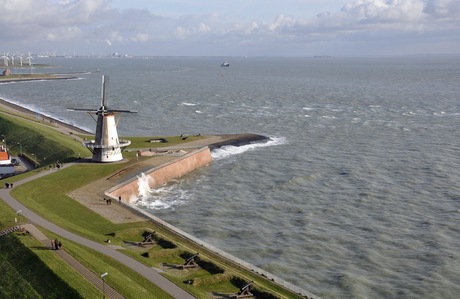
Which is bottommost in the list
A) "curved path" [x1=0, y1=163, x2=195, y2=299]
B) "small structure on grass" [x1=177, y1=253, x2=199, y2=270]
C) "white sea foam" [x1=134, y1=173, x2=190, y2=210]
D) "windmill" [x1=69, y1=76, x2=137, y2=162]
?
"white sea foam" [x1=134, y1=173, x2=190, y2=210]

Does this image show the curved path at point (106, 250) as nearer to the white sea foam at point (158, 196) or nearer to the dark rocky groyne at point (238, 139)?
the white sea foam at point (158, 196)

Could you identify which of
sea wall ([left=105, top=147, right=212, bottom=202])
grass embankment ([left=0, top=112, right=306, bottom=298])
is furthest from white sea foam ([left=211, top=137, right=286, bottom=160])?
grass embankment ([left=0, top=112, right=306, bottom=298])

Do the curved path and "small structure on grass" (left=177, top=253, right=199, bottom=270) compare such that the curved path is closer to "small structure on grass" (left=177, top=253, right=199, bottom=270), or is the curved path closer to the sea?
"small structure on grass" (left=177, top=253, right=199, bottom=270)

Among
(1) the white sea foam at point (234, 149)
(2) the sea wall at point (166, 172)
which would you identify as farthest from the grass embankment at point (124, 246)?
(1) the white sea foam at point (234, 149)

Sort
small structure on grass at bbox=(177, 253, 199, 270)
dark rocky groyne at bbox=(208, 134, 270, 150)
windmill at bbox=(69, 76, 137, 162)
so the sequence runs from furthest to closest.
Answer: dark rocky groyne at bbox=(208, 134, 270, 150) → windmill at bbox=(69, 76, 137, 162) → small structure on grass at bbox=(177, 253, 199, 270)

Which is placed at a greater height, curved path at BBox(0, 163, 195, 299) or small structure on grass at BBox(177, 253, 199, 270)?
curved path at BBox(0, 163, 195, 299)

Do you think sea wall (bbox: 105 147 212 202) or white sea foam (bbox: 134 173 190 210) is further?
sea wall (bbox: 105 147 212 202)

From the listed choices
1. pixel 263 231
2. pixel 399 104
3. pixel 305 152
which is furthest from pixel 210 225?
pixel 399 104
